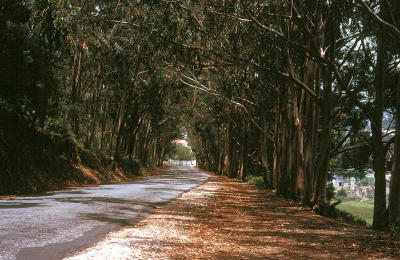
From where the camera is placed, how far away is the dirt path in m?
5.50

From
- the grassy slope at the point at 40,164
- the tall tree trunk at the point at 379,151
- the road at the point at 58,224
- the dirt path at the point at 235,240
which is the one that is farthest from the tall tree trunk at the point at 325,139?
the grassy slope at the point at 40,164

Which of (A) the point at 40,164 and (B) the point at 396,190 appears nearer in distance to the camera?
(B) the point at 396,190

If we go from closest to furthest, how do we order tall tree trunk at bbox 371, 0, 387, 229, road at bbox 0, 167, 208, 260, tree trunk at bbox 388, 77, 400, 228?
road at bbox 0, 167, 208, 260 < tree trunk at bbox 388, 77, 400, 228 < tall tree trunk at bbox 371, 0, 387, 229

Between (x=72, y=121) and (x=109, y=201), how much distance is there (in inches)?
486

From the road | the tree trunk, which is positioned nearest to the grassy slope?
the road

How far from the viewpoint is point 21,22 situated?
12562 mm

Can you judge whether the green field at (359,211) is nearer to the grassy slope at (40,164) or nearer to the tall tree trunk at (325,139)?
the tall tree trunk at (325,139)

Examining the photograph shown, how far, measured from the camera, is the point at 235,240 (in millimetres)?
6891

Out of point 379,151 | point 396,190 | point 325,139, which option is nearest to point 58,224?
point 396,190

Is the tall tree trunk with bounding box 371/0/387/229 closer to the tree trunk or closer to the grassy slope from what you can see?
the tree trunk

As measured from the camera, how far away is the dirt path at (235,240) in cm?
550

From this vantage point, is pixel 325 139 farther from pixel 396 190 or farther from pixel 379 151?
pixel 396 190

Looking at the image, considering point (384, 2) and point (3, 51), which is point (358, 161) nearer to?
point (384, 2)

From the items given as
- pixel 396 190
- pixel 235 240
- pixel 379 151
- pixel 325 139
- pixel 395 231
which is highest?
pixel 325 139
